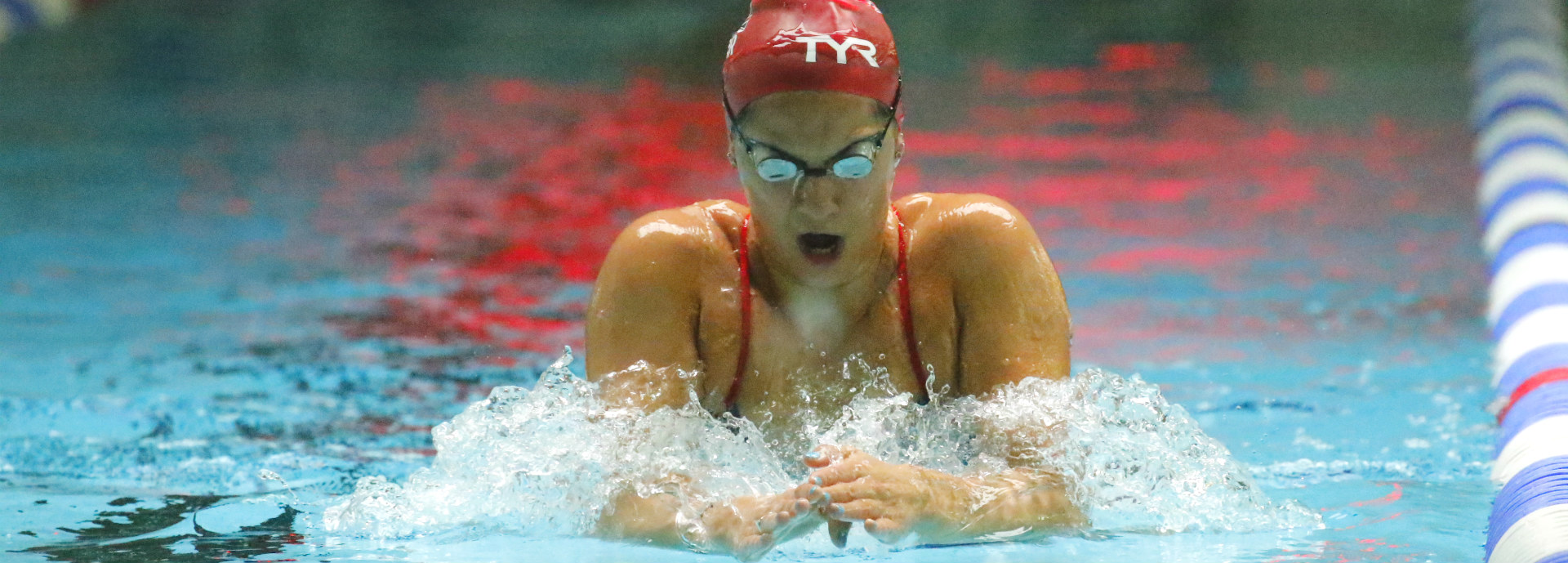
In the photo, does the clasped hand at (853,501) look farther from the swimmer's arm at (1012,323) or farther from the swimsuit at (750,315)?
the swimsuit at (750,315)

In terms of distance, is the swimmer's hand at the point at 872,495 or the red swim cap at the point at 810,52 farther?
the red swim cap at the point at 810,52

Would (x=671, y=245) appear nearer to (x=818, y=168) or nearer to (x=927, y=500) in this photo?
(x=818, y=168)

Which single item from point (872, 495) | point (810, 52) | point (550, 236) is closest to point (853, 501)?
point (872, 495)

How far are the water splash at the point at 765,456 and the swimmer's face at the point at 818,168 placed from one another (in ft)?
1.12

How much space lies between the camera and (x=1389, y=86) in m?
10.8

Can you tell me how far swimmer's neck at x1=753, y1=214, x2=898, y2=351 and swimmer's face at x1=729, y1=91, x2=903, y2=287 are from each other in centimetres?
13

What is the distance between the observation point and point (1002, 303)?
273 centimetres

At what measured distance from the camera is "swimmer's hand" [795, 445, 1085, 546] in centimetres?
222

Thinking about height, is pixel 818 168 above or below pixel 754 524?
above

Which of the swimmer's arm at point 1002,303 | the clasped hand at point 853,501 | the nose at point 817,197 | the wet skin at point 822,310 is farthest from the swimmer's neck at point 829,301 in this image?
the clasped hand at point 853,501

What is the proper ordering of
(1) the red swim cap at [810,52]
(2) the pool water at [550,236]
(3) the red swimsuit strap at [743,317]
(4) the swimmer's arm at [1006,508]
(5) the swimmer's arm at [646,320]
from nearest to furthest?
(4) the swimmer's arm at [1006,508], (1) the red swim cap at [810,52], (5) the swimmer's arm at [646,320], (3) the red swimsuit strap at [743,317], (2) the pool water at [550,236]

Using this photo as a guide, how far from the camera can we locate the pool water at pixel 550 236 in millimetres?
3404

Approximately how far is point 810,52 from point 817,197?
9.7 inches

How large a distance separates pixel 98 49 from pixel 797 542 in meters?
12.0
